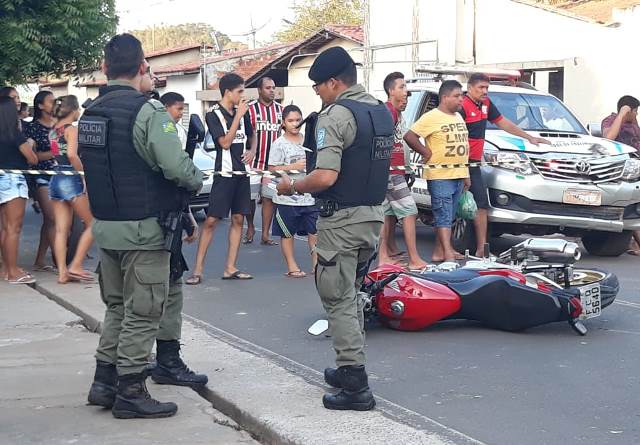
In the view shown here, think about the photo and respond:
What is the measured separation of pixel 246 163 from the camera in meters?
10.5

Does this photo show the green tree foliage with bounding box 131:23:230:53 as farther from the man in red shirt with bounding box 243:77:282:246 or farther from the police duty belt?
the police duty belt

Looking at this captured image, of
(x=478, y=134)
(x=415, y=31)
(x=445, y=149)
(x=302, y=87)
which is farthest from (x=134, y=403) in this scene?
(x=302, y=87)

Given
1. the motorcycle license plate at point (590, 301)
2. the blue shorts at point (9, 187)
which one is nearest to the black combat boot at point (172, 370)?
the motorcycle license plate at point (590, 301)

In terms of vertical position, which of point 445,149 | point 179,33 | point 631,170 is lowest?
Answer: point 631,170

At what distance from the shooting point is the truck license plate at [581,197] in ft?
36.0

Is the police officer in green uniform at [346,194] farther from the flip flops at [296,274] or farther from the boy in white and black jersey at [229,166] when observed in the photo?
the flip flops at [296,274]

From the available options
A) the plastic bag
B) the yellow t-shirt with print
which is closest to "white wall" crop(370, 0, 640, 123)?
the plastic bag

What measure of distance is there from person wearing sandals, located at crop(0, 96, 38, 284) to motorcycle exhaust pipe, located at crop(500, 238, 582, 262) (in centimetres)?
468

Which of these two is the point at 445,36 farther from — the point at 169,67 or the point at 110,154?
the point at 110,154

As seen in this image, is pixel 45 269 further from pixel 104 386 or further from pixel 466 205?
pixel 104 386

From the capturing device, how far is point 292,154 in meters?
10.8

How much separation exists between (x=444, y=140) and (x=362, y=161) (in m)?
5.14

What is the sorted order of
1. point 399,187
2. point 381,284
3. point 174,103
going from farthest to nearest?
point 399,187
point 174,103
point 381,284

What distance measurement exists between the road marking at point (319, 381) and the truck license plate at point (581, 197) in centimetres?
440
